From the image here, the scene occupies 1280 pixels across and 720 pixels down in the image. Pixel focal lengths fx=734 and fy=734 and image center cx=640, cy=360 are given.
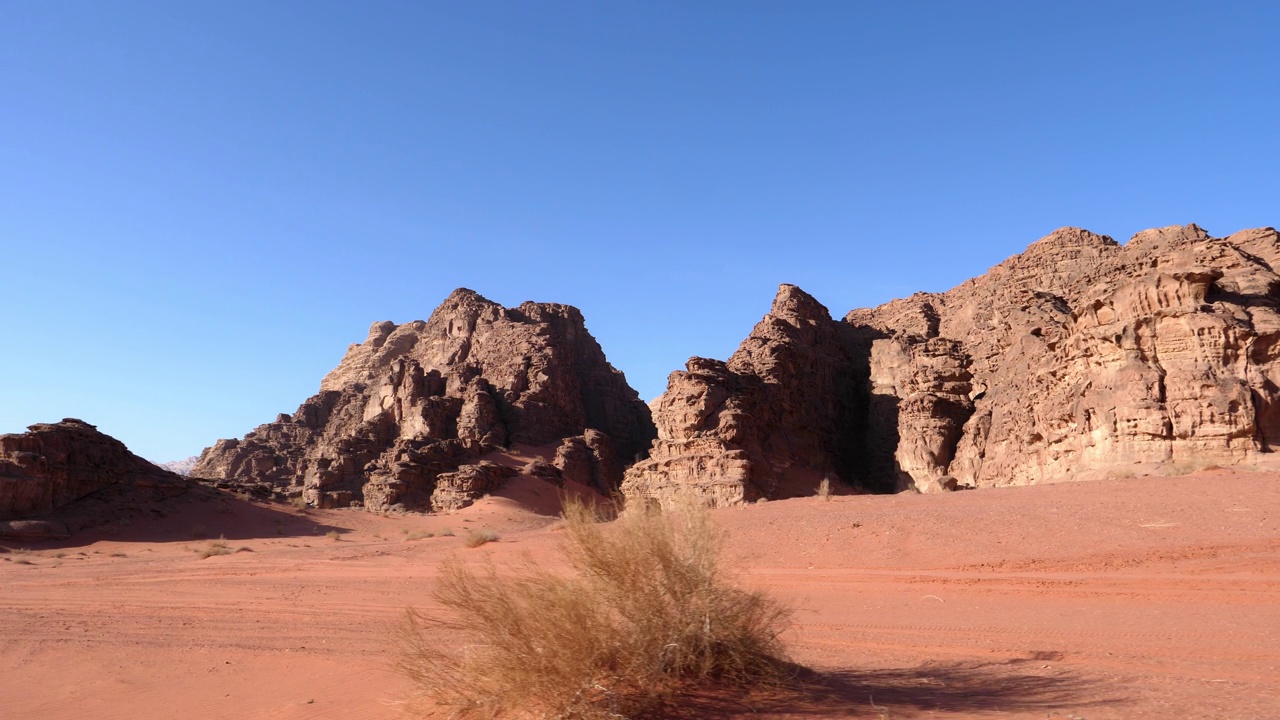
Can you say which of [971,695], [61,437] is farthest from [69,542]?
[971,695]

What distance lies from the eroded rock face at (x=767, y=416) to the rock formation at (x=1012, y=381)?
0.09m

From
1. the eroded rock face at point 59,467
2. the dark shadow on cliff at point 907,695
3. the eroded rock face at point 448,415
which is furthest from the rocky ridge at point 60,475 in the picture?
the dark shadow on cliff at point 907,695

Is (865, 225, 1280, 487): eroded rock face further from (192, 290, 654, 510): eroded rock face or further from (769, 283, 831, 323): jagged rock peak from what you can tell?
(192, 290, 654, 510): eroded rock face

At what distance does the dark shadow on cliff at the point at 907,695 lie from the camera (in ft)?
17.5

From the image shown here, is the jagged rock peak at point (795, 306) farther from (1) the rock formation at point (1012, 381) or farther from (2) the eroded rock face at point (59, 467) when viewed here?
(2) the eroded rock face at point (59, 467)

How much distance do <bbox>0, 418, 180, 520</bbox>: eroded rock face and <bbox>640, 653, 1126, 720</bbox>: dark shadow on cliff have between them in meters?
34.7

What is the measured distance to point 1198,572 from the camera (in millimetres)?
10969

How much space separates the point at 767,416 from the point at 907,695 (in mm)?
27468

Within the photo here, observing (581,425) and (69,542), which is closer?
(69,542)

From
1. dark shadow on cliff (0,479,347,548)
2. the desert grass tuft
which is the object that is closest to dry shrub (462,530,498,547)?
the desert grass tuft

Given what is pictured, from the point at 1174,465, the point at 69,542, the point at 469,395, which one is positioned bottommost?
the point at 69,542

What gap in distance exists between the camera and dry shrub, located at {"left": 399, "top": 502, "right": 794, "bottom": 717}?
5.16 metres

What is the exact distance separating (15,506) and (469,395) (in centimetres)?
2324

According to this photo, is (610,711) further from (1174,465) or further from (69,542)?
(69,542)
